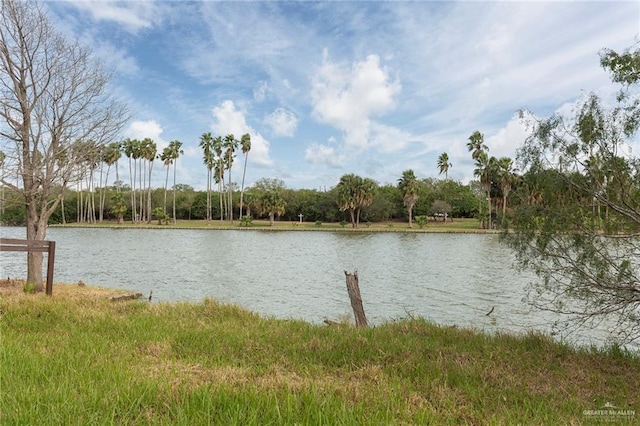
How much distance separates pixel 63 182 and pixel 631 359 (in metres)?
13.9

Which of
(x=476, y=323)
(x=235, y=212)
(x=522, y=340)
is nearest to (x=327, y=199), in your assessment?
(x=235, y=212)

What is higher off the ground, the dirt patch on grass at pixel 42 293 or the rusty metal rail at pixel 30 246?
the rusty metal rail at pixel 30 246

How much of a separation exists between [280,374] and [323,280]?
57.3 feet

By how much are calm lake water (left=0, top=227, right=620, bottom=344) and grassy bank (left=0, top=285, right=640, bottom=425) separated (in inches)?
189

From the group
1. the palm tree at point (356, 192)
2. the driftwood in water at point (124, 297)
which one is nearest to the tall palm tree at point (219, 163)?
the palm tree at point (356, 192)

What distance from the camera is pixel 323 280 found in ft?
72.0

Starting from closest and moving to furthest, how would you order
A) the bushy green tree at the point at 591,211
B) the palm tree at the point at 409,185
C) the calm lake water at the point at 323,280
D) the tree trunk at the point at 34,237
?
1. the bushy green tree at the point at 591,211
2. the tree trunk at the point at 34,237
3. the calm lake water at the point at 323,280
4. the palm tree at the point at 409,185

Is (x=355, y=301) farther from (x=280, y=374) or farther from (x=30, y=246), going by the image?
(x=30, y=246)

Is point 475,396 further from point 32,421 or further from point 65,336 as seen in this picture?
point 65,336

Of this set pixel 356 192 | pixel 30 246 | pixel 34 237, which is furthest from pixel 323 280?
pixel 356 192

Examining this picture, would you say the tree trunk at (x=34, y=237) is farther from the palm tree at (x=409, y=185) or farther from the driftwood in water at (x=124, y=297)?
the palm tree at (x=409, y=185)

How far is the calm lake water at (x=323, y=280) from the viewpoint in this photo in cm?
1503

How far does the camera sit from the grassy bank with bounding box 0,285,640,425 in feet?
11.0

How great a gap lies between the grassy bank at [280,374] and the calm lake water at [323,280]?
4.79 meters
